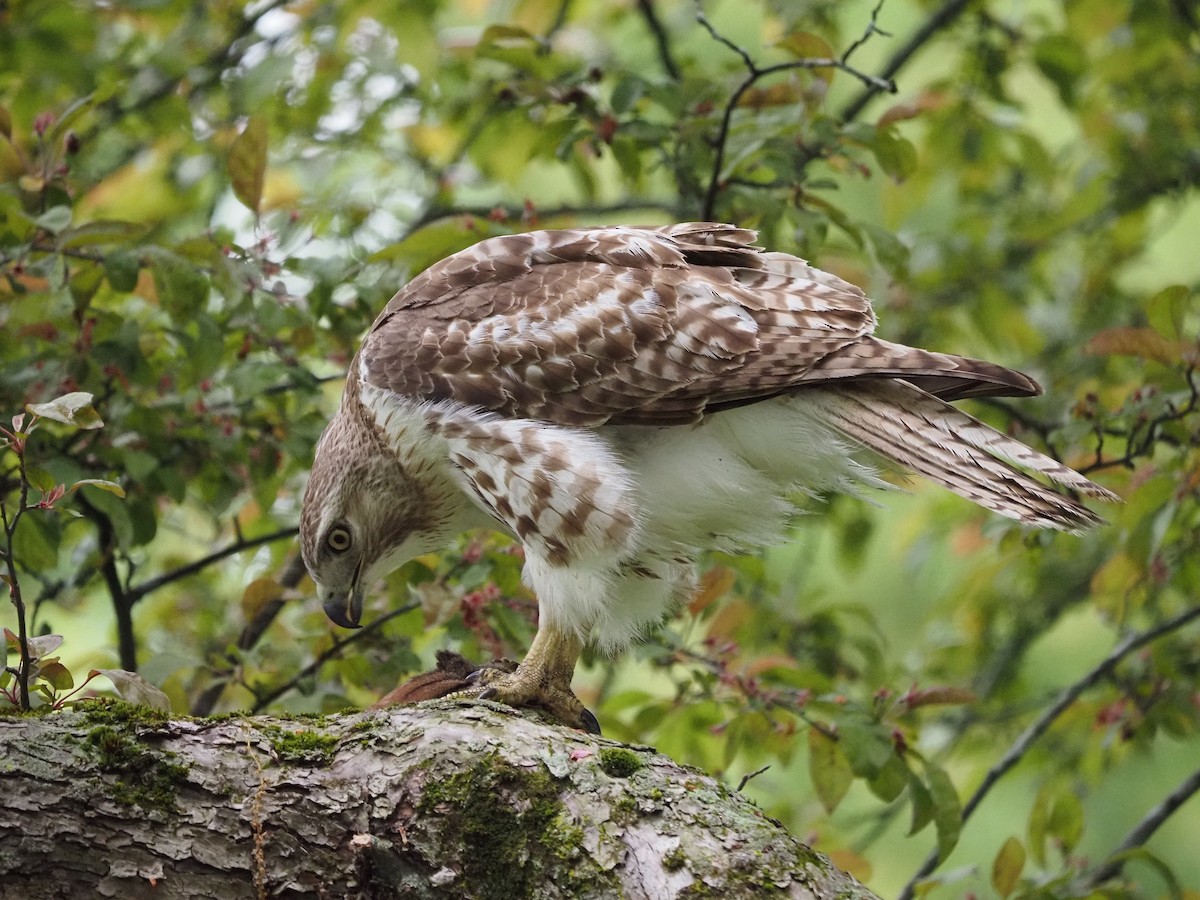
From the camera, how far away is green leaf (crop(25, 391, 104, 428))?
263 cm

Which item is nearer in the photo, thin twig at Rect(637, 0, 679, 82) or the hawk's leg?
the hawk's leg

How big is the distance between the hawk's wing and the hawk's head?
0.31 meters

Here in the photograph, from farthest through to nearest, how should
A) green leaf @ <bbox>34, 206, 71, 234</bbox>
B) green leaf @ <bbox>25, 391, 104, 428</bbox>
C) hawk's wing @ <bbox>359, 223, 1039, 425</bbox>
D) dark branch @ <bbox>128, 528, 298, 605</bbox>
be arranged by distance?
dark branch @ <bbox>128, 528, 298, 605</bbox>, hawk's wing @ <bbox>359, 223, 1039, 425</bbox>, green leaf @ <bbox>34, 206, 71, 234</bbox>, green leaf @ <bbox>25, 391, 104, 428</bbox>

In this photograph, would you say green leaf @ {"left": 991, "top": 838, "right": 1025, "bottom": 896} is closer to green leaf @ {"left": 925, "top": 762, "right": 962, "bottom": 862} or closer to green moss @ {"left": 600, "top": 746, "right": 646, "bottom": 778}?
green leaf @ {"left": 925, "top": 762, "right": 962, "bottom": 862}

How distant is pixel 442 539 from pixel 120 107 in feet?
9.76

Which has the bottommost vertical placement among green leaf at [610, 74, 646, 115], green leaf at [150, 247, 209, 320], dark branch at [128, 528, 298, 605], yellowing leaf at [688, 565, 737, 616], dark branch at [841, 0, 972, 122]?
dark branch at [128, 528, 298, 605]

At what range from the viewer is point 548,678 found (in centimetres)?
376

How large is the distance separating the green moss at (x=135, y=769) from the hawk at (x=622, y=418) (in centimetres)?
115

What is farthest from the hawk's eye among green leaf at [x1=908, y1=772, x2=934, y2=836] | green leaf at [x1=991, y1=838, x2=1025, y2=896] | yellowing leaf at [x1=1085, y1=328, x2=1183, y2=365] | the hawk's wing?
yellowing leaf at [x1=1085, y1=328, x2=1183, y2=365]

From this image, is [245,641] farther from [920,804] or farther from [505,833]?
[920,804]

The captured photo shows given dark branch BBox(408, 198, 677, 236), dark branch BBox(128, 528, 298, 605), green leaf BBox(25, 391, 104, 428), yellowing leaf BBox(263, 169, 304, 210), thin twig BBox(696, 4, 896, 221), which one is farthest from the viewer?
yellowing leaf BBox(263, 169, 304, 210)

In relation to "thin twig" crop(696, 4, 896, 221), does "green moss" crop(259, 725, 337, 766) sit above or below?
below

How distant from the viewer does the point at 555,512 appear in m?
3.67

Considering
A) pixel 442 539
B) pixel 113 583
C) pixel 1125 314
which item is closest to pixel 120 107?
pixel 113 583
